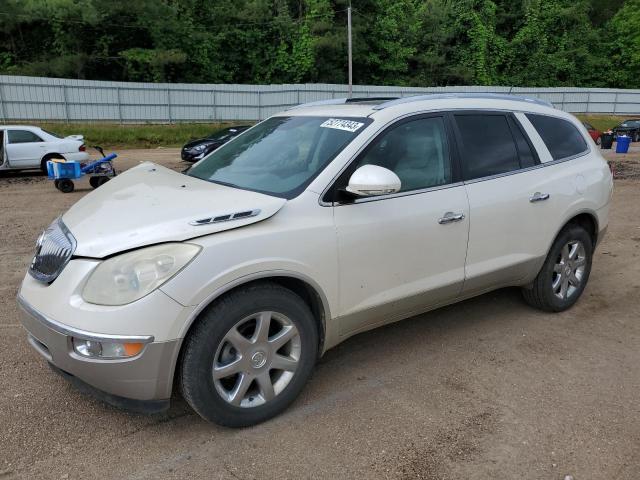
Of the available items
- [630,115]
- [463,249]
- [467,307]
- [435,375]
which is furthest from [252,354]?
[630,115]

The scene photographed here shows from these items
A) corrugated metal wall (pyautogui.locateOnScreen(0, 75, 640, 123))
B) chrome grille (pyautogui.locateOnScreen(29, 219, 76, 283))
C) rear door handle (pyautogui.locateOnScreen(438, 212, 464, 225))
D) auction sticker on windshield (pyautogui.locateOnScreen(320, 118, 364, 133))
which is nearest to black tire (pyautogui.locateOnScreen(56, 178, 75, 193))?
chrome grille (pyautogui.locateOnScreen(29, 219, 76, 283))

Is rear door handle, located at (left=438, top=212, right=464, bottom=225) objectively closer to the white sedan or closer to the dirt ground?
the dirt ground

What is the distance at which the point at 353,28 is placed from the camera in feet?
122

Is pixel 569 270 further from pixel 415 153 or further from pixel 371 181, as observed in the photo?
pixel 371 181

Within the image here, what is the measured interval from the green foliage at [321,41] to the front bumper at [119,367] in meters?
32.0

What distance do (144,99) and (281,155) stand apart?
91.3 feet

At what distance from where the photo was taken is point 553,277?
15.1 feet

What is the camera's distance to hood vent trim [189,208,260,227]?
2760 mm

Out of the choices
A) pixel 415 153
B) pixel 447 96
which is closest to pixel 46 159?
pixel 447 96

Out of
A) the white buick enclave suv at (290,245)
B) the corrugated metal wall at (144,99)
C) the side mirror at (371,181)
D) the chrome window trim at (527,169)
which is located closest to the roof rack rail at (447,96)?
the white buick enclave suv at (290,245)

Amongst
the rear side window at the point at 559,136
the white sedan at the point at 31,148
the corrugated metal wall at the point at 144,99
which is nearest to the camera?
the rear side window at the point at 559,136

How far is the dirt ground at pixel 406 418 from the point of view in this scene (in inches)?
107

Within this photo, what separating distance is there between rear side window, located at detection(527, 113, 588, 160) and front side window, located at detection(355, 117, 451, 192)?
44.4 inches

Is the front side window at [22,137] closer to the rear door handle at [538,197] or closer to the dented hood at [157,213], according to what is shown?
the dented hood at [157,213]
